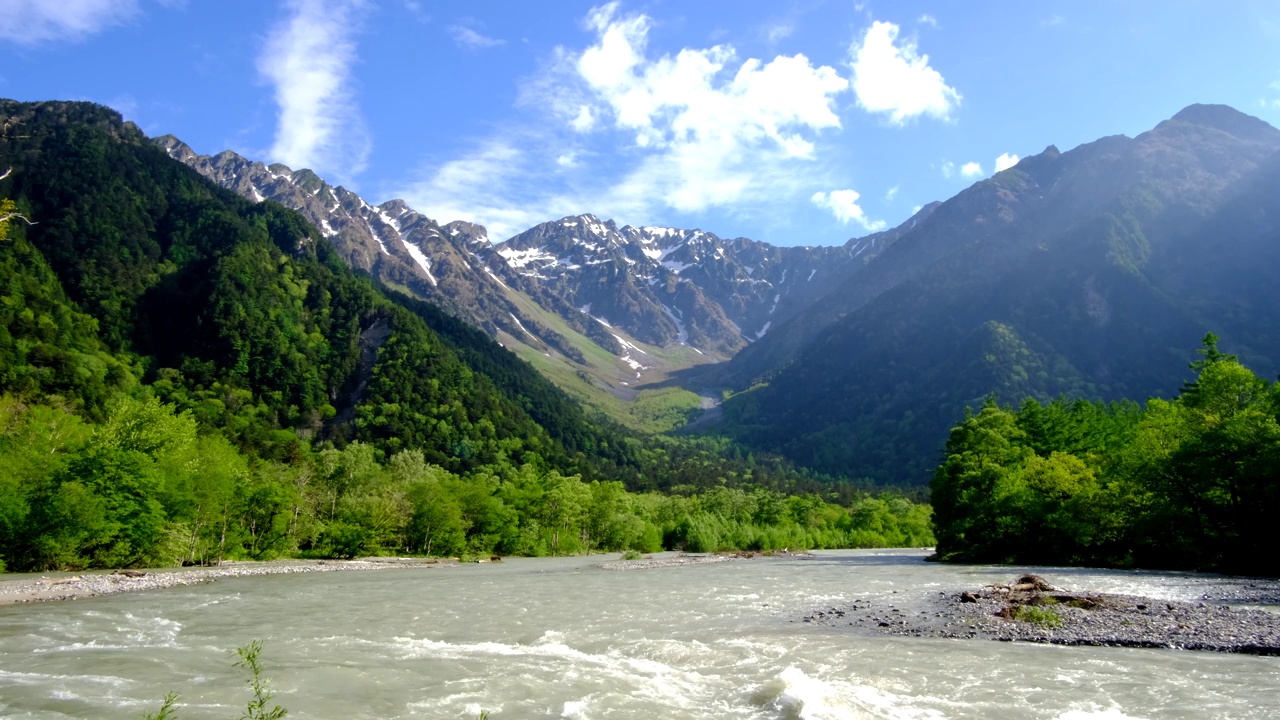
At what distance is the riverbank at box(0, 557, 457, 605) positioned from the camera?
37.0 metres

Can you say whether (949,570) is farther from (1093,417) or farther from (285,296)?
(285,296)

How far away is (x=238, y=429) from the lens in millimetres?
137250

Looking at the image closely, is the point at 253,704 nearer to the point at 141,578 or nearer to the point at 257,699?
the point at 257,699

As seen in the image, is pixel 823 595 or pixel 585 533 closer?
pixel 823 595

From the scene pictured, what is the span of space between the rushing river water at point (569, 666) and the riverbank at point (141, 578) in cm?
450

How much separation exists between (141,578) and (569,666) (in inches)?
1524

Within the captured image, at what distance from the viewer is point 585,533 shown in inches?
4358

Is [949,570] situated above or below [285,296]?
below

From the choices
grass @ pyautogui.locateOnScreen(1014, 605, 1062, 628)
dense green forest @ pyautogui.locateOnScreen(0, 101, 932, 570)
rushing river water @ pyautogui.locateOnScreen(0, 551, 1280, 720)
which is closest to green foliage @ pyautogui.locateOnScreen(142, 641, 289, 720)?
rushing river water @ pyautogui.locateOnScreen(0, 551, 1280, 720)

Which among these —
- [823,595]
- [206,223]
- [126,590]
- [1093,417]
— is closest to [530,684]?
[823,595]

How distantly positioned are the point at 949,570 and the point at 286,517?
6501 centimetres

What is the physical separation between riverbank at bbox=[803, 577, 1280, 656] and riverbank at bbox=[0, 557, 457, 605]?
38404mm

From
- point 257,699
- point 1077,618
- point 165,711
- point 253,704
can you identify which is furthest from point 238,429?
point 253,704

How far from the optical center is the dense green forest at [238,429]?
54.9 m
